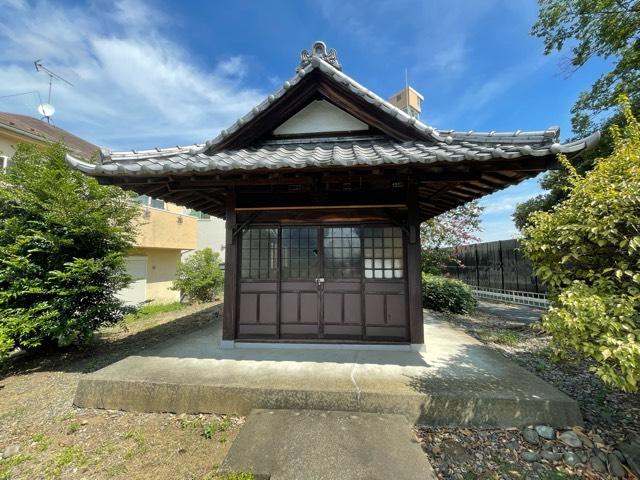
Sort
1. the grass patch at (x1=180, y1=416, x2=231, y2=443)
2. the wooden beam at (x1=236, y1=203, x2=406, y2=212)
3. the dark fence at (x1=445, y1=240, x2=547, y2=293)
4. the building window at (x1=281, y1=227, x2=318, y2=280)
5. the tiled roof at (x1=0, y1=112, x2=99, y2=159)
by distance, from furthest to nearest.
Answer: the dark fence at (x1=445, y1=240, x2=547, y2=293) < the tiled roof at (x1=0, y1=112, x2=99, y2=159) < the building window at (x1=281, y1=227, x2=318, y2=280) < the wooden beam at (x1=236, y1=203, x2=406, y2=212) < the grass patch at (x1=180, y1=416, x2=231, y2=443)

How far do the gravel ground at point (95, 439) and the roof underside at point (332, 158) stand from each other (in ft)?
11.1

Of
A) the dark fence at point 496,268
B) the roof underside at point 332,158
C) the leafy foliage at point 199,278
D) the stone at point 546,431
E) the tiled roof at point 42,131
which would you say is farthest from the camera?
the leafy foliage at point 199,278

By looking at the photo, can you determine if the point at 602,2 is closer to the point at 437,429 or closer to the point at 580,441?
the point at 580,441

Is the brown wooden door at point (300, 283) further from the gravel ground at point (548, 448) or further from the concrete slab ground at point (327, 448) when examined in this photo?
Answer: the gravel ground at point (548, 448)

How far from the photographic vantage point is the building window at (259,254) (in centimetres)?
561

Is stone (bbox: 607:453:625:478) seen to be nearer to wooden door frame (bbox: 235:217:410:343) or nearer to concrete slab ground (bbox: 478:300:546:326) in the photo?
wooden door frame (bbox: 235:217:410:343)

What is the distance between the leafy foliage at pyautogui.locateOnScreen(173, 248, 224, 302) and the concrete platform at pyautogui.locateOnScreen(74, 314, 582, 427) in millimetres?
8858

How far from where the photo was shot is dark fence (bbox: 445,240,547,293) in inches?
478

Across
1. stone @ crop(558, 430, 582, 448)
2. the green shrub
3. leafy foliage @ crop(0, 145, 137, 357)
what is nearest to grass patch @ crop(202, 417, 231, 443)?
stone @ crop(558, 430, 582, 448)

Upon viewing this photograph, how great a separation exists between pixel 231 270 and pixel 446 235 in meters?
12.5

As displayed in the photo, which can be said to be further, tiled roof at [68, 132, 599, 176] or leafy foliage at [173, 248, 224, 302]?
leafy foliage at [173, 248, 224, 302]

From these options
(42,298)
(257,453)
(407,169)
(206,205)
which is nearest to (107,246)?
(42,298)

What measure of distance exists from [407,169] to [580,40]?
1219cm

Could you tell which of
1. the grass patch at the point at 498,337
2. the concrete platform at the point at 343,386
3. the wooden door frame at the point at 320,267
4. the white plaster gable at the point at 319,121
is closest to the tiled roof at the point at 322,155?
the white plaster gable at the point at 319,121
